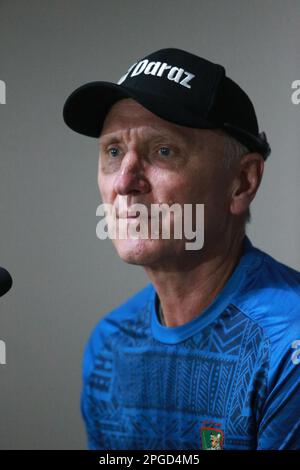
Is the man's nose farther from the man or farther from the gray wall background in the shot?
the gray wall background

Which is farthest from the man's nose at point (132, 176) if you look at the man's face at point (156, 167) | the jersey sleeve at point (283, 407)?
the jersey sleeve at point (283, 407)

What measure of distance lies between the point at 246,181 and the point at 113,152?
21cm

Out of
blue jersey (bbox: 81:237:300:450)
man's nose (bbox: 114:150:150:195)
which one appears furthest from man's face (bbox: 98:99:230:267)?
blue jersey (bbox: 81:237:300:450)

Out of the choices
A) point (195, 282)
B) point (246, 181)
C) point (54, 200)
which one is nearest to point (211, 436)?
point (195, 282)

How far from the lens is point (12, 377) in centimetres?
110

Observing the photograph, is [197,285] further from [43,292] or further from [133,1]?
[133,1]

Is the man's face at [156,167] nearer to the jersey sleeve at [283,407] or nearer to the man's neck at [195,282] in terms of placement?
the man's neck at [195,282]

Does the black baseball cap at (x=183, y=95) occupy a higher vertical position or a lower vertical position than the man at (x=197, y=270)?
higher

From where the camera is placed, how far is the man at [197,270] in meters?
0.87

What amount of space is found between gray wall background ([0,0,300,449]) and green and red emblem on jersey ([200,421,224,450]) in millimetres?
280

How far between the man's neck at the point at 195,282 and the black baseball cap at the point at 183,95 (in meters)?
0.18

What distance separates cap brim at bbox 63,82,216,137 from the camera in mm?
865

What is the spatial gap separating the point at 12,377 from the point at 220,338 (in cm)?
41

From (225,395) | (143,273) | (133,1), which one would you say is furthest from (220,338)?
(133,1)
